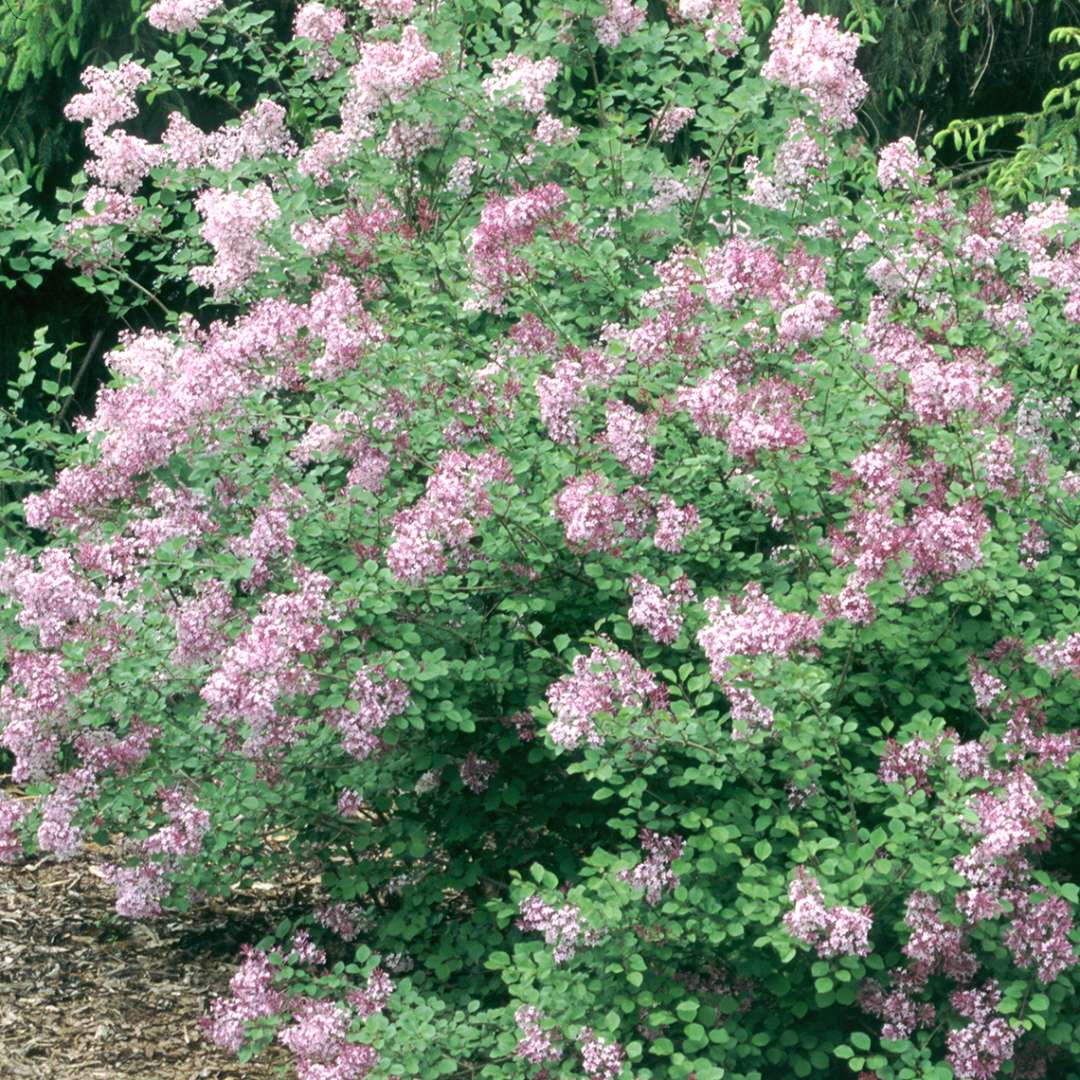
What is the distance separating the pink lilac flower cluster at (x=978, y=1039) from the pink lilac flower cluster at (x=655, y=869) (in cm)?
59

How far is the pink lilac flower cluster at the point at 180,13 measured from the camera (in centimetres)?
497

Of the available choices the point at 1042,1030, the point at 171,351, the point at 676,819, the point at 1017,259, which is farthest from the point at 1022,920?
the point at 171,351

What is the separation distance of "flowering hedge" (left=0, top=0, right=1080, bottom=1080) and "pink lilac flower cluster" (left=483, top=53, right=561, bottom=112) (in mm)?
14

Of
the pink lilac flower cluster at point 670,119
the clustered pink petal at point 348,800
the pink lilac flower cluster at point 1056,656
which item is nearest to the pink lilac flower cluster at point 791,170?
the pink lilac flower cluster at point 670,119

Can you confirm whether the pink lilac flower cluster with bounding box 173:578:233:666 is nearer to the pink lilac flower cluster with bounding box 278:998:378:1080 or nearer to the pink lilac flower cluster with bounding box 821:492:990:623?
the pink lilac flower cluster with bounding box 278:998:378:1080

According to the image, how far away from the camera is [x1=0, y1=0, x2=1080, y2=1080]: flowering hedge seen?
348cm

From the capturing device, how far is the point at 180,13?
4980mm

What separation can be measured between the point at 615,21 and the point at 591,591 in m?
1.63

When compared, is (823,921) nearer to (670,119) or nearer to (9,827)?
(9,827)

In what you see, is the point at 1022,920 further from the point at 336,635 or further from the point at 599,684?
the point at 336,635

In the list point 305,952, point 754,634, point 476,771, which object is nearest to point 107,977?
point 305,952

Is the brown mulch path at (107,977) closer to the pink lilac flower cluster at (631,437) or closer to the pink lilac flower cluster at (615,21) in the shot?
the pink lilac flower cluster at (631,437)

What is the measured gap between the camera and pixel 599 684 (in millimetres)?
3451

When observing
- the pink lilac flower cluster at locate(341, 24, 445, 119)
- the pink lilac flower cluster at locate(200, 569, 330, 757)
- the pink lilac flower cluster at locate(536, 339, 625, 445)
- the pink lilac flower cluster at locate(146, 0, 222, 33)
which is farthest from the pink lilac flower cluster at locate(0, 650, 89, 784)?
the pink lilac flower cluster at locate(146, 0, 222, 33)
